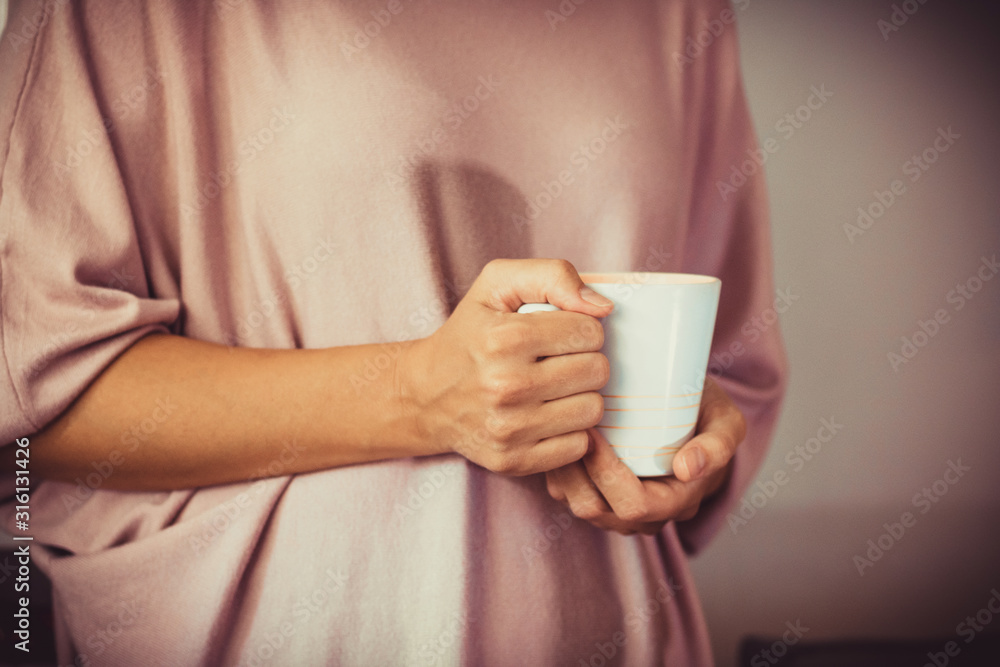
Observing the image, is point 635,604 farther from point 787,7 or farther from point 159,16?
point 787,7

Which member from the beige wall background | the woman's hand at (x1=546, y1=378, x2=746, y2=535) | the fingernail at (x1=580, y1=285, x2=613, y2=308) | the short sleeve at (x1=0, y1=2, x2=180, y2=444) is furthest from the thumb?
the beige wall background

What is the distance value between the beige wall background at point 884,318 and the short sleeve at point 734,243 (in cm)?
15

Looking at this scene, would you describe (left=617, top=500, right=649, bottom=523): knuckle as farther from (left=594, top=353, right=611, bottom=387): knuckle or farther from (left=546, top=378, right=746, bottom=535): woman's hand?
(left=594, top=353, right=611, bottom=387): knuckle

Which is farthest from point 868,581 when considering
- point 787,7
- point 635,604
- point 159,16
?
point 159,16

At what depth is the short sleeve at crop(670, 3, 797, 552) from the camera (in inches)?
23.7

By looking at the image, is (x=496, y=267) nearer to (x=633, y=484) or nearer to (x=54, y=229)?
(x=633, y=484)

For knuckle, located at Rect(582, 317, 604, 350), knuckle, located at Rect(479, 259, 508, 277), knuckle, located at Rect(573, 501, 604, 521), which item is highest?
knuckle, located at Rect(479, 259, 508, 277)

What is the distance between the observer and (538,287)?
0.33 meters

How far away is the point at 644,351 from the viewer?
0.35 meters

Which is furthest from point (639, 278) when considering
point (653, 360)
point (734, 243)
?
point (734, 243)

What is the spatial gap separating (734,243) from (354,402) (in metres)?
0.47

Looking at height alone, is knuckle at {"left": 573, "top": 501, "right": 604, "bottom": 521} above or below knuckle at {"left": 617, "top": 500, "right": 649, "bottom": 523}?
below

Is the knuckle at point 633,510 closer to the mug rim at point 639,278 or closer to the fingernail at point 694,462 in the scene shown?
the fingernail at point 694,462

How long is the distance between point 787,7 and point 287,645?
0.91 meters
